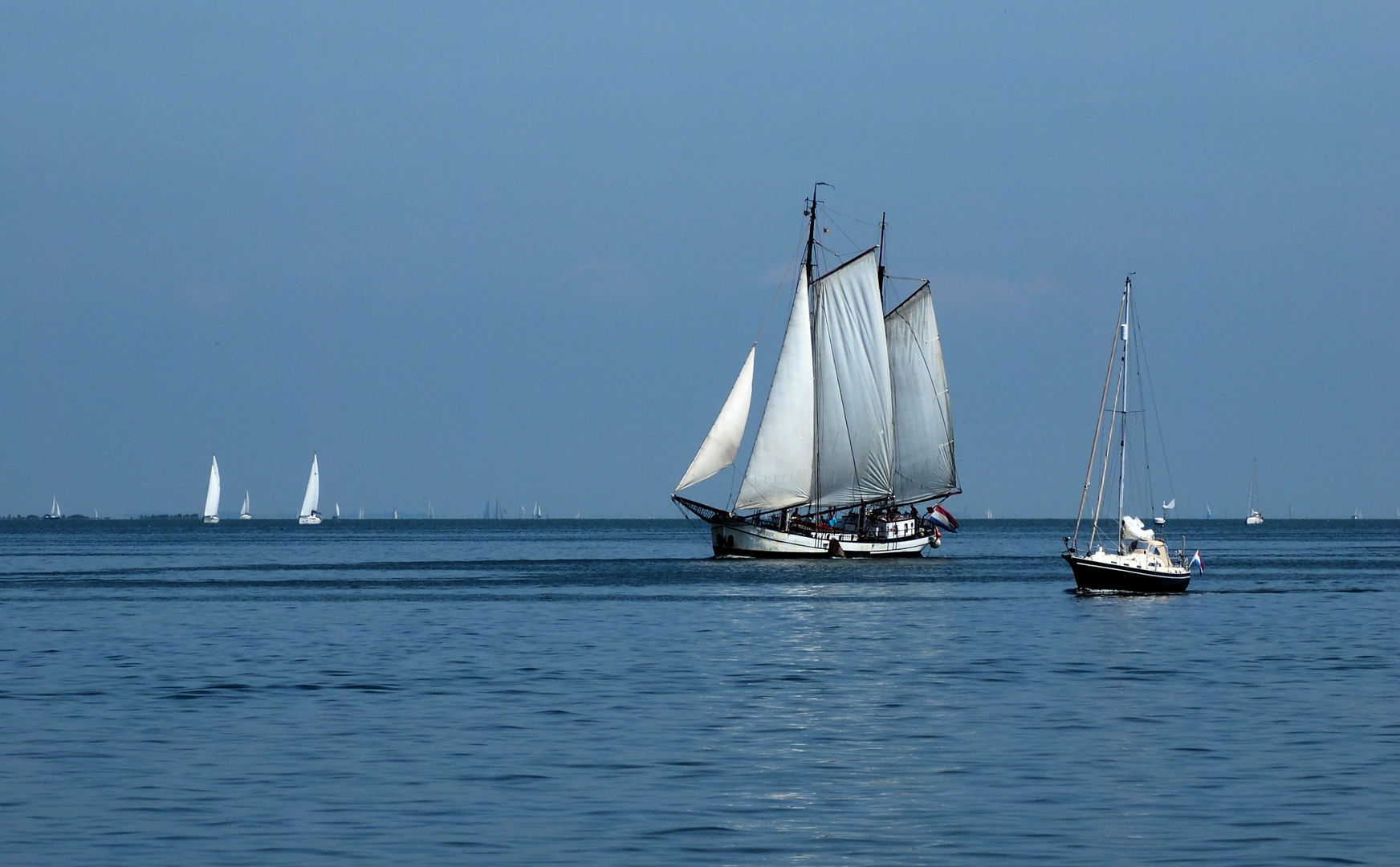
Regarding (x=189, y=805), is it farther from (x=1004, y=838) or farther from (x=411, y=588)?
(x=411, y=588)

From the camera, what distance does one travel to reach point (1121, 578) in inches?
2980

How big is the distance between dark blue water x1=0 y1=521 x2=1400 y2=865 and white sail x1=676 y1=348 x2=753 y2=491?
46.1m

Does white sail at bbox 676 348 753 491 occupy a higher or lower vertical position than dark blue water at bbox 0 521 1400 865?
higher

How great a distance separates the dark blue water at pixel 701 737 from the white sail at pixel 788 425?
151 feet

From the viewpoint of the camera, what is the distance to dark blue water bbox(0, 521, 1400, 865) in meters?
21.2

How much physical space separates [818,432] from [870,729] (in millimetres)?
84346

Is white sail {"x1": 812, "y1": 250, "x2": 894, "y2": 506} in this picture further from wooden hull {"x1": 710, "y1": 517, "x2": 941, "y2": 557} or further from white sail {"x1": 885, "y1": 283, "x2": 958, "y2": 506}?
white sail {"x1": 885, "y1": 283, "x2": 958, "y2": 506}

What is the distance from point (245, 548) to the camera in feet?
586

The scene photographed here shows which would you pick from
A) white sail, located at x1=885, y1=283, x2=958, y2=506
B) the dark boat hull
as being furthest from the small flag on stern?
the dark boat hull

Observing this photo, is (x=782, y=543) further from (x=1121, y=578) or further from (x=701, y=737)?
(x=701, y=737)

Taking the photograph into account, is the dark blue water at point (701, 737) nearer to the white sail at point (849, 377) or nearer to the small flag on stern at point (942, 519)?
the white sail at point (849, 377)

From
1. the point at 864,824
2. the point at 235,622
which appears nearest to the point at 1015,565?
the point at 235,622

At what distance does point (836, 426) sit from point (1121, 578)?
136ft

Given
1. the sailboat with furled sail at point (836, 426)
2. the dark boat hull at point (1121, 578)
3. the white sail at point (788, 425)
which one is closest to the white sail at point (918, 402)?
the sailboat with furled sail at point (836, 426)
